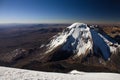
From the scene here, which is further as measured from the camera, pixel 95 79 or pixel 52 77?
pixel 95 79

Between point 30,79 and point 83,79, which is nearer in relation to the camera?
point 30,79

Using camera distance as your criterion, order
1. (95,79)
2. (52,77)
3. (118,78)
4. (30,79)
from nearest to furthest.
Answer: (30,79), (52,77), (95,79), (118,78)

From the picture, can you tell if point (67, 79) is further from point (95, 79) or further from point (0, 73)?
point (0, 73)

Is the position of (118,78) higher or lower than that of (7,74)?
lower

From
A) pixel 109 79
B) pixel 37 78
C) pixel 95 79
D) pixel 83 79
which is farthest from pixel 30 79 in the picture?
pixel 109 79

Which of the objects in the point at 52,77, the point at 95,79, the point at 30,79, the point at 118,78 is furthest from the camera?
the point at 118,78

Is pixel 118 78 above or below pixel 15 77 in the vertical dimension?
below

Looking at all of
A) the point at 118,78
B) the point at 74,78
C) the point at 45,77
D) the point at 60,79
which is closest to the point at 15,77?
the point at 45,77

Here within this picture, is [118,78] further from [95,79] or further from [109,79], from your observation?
[95,79]
